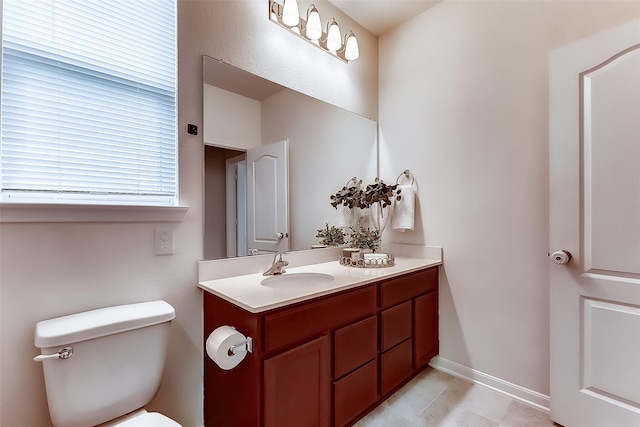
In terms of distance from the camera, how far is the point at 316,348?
1.27 m

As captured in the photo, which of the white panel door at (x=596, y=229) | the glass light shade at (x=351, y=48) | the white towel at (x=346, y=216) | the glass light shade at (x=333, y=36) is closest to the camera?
the white panel door at (x=596, y=229)

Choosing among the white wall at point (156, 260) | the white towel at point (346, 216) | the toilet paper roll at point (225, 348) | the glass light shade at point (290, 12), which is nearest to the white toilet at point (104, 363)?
the white wall at point (156, 260)

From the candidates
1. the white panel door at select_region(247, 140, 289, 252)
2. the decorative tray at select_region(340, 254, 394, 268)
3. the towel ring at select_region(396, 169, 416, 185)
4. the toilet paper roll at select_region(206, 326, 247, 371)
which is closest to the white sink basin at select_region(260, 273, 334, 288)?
the white panel door at select_region(247, 140, 289, 252)

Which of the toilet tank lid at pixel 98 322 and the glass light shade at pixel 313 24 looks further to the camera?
the glass light shade at pixel 313 24

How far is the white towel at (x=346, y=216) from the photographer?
217 centimetres

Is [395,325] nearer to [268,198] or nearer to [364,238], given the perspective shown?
[364,238]

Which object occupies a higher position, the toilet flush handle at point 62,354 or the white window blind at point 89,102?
the white window blind at point 89,102

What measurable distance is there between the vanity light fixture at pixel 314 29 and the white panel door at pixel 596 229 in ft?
4.09

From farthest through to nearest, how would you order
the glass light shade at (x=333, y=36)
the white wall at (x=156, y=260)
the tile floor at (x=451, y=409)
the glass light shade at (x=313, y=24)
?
the glass light shade at (x=333, y=36) < the glass light shade at (x=313, y=24) < the tile floor at (x=451, y=409) < the white wall at (x=156, y=260)

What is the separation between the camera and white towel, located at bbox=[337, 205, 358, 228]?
2.17m

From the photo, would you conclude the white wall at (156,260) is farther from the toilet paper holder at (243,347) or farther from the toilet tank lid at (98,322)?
the toilet paper holder at (243,347)

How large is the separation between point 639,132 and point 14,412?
8.91 ft

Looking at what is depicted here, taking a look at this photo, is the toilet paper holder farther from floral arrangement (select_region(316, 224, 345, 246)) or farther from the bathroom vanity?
floral arrangement (select_region(316, 224, 345, 246))

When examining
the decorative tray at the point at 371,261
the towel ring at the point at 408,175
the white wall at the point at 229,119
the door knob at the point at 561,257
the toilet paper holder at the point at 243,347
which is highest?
the white wall at the point at 229,119
